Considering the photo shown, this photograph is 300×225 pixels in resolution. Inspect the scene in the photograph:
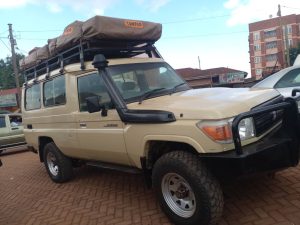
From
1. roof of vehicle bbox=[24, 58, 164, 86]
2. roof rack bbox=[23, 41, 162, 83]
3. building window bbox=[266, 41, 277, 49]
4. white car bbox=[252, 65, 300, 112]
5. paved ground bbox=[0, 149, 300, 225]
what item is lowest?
paved ground bbox=[0, 149, 300, 225]

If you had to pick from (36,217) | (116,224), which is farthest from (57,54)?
(116,224)

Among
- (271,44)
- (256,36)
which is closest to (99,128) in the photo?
(271,44)

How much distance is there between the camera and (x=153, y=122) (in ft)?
14.5

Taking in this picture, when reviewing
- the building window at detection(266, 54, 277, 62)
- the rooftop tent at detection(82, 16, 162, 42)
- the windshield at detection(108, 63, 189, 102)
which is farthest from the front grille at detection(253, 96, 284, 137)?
the building window at detection(266, 54, 277, 62)

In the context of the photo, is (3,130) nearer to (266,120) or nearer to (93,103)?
(93,103)

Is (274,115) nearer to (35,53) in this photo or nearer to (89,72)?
(89,72)

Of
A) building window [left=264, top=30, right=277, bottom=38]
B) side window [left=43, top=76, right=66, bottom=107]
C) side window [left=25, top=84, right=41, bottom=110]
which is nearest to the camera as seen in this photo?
side window [left=43, top=76, right=66, bottom=107]

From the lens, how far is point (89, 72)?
227 inches

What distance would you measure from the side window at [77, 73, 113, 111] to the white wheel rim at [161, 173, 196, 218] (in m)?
1.39

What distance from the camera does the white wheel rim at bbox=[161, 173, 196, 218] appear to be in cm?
423

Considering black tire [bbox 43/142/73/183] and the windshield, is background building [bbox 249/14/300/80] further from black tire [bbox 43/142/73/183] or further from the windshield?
the windshield

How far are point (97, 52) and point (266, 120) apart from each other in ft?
9.45

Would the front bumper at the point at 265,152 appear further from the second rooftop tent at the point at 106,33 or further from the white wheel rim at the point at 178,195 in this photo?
the second rooftop tent at the point at 106,33

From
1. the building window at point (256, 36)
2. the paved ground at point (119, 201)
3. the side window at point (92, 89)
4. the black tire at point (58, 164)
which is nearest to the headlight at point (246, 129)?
the paved ground at point (119, 201)
